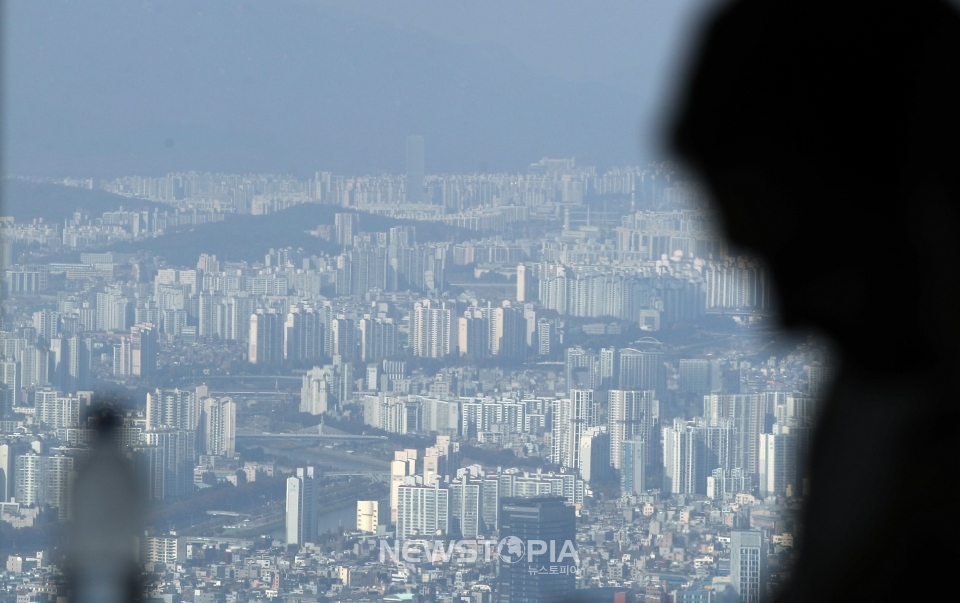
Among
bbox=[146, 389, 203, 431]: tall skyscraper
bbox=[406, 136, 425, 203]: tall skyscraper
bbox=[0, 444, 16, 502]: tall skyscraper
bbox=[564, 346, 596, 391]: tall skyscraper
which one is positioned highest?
bbox=[406, 136, 425, 203]: tall skyscraper

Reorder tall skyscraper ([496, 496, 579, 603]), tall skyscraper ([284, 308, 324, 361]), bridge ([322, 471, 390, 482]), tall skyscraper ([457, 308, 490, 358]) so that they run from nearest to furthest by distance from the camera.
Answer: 1. tall skyscraper ([496, 496, 579, 603])
2. bridge ([322, 471, 390, 482])
3. tall skyscraper ([457, 308, 490, 358])
4. tall skyscraper ([284, 308, 324, 361])

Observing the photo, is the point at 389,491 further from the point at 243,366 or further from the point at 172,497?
the point at 243,366

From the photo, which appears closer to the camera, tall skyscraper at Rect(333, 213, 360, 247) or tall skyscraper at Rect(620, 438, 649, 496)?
tall skyscraper at Rect(620, 438, 649, 496)

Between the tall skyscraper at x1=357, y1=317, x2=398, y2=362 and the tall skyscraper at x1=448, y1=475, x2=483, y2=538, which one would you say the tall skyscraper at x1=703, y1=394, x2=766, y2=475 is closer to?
the tall skyscraper at x1=448, y1=475, x2=483, y2=538

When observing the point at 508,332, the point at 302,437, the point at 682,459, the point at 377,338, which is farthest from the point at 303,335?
the point at 682,459

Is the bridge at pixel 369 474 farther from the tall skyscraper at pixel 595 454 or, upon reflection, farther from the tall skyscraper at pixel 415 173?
the tall skyscraper at pixel 415 173

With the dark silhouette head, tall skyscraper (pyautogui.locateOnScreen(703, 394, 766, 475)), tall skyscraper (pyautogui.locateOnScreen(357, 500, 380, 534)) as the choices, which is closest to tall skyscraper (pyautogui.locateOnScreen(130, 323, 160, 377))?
tall skyscraper (pyautogui.locateOnScreen(357, 500, 380, 534))
